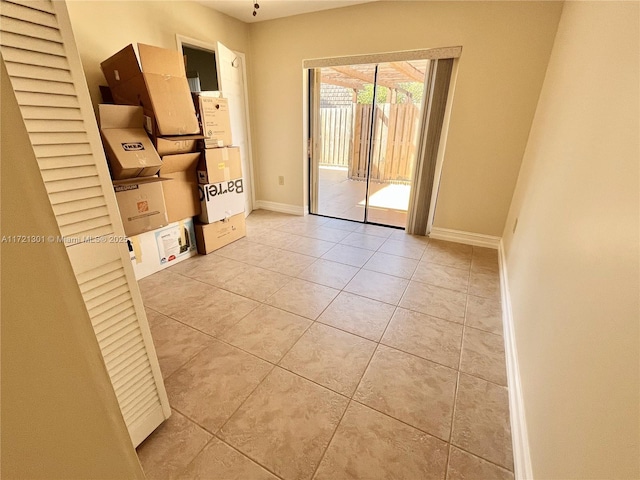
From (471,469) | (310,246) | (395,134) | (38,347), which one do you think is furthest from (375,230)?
(395,134)

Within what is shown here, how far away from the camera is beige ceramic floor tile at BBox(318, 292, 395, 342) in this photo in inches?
74.4

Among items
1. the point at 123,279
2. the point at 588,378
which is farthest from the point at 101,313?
the point at 588,378

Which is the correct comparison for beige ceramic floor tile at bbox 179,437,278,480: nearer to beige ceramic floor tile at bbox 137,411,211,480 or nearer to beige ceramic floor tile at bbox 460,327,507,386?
beige ceramic floor tile at bbox 137,411,211,480

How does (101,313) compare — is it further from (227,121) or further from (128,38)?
(128,38)

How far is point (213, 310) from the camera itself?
6.79 ft

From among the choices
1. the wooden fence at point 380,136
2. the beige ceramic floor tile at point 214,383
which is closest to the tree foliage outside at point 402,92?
the wooden fence at point 380,136

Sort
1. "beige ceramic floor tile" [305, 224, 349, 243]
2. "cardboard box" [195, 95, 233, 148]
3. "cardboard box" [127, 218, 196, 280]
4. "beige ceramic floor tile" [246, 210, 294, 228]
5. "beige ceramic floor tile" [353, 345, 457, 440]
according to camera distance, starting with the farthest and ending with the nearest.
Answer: "beige ceramic floor tile" [246, 210, 294, 228] < "beige ceramic floor tile" [305, 224, 349, 243] < "cardboard box" [195, 95, 233, 148] < "cardboard box" [127, 218, 196, 280] < "beige ceramic floor tile" [353, 345, 457, 440]

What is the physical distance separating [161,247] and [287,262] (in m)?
1.13

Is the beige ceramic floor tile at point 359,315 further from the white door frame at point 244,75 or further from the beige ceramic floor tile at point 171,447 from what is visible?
the white door frame at point 244,75

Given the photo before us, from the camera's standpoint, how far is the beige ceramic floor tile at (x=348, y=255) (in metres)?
2.82

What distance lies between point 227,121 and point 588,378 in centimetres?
307

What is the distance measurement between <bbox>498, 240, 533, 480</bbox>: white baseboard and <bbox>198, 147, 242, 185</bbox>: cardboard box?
104 inches

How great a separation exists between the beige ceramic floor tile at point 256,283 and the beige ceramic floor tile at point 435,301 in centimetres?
101

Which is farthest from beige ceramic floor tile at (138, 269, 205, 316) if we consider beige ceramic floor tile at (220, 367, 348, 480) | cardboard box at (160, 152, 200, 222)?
beige ceramic floor tile at (220, 367, 348, 480)
